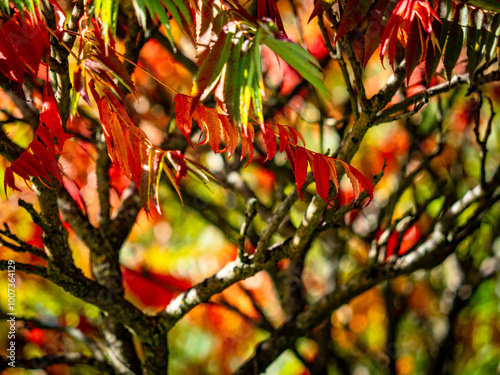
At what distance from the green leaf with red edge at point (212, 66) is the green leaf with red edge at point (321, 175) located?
1.46ft

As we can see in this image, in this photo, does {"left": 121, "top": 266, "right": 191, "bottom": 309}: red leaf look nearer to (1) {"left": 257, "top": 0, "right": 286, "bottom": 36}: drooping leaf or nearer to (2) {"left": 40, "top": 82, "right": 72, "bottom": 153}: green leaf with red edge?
(2) {"left": 40, "top": 82, "right": 72, "bottom": 153}: green leaf with red edge

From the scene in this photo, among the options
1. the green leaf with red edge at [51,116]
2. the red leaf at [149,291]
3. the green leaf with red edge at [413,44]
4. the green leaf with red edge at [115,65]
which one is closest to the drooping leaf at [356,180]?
the green leaf with red edge at [413,44]

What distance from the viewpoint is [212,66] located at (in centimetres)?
91

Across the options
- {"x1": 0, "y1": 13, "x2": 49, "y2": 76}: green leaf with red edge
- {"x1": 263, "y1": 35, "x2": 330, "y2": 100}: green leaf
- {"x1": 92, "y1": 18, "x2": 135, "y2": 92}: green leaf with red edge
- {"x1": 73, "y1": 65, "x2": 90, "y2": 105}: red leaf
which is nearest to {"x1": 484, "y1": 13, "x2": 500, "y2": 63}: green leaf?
{"x1": 263, "y1": 35, "x2": 330, "y2": 100}: green leaf

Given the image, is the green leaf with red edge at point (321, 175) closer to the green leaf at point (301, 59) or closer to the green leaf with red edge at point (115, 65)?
the green leaf at point (301, 59)

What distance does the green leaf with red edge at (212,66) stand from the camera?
0.88m

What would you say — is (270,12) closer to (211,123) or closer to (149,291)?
(211,123)

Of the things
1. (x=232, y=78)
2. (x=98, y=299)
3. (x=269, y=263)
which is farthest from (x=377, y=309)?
(x=232, y=78)

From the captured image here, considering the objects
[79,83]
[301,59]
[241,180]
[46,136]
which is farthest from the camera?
[241,180]

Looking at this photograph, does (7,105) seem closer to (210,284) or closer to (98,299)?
(98,299)

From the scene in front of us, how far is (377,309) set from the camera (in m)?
3.71

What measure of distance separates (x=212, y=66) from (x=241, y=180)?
1516mm

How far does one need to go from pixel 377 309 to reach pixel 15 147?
3068mm

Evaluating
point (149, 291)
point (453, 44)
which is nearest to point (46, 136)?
point (453, 44)
